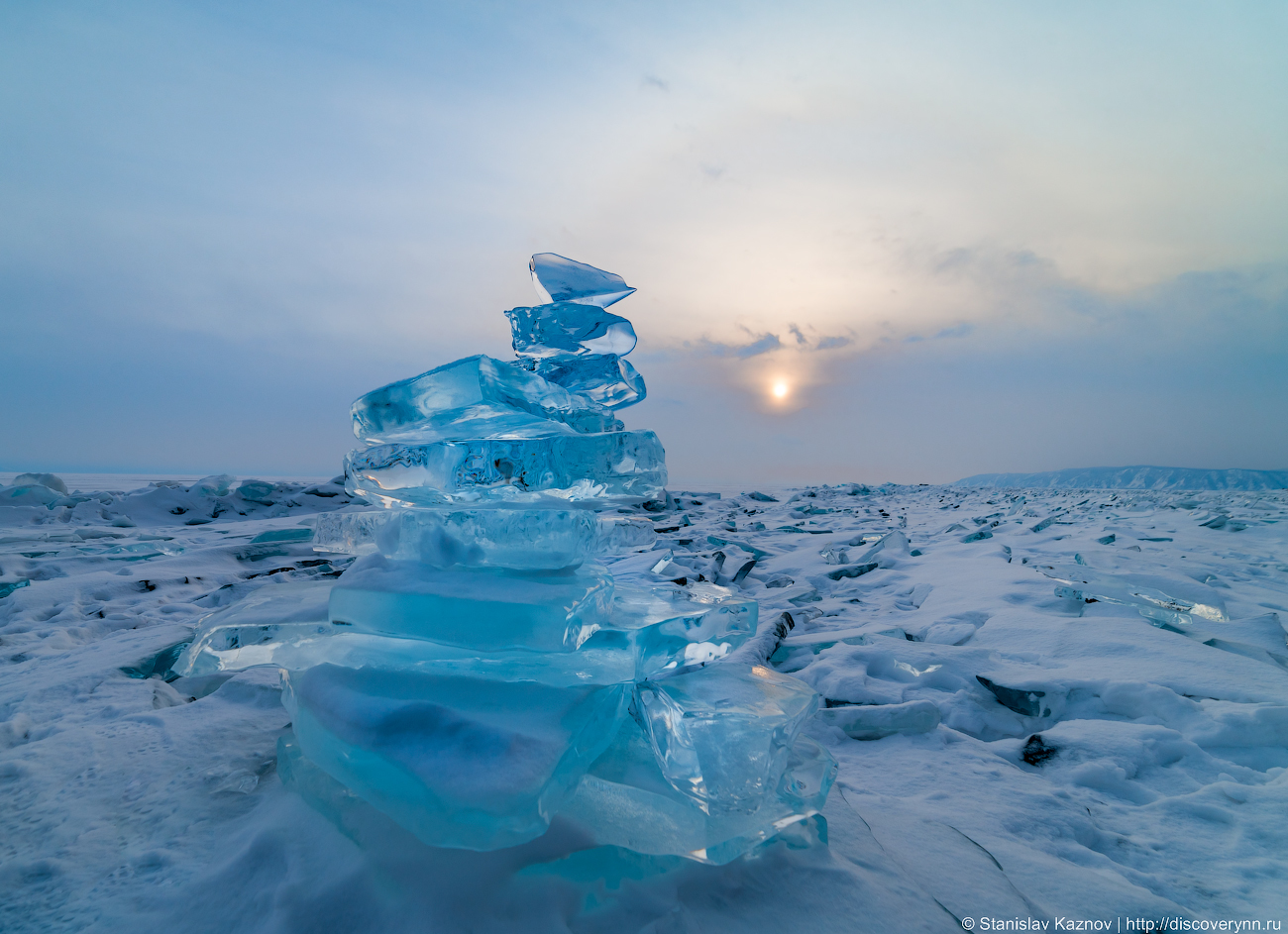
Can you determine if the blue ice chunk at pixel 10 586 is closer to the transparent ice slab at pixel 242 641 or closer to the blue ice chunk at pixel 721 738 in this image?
the transparent ice slab at pixel 242 641

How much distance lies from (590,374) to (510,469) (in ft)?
1.53

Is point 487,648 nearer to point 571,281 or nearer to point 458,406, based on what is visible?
point 458,406

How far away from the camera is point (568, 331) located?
1.55 metres

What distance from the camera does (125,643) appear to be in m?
2.07

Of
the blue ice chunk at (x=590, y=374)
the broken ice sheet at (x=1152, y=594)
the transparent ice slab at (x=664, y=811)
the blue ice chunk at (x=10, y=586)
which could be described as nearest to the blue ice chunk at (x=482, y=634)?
the transparent ice slab at (x=664, y=811)

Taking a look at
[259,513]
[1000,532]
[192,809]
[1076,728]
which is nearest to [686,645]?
[192,809]

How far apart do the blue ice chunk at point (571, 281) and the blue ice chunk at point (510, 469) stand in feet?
1.61

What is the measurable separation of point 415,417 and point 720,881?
1185 mm

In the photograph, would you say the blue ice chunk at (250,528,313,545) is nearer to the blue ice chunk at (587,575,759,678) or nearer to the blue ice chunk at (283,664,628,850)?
the blue ice chunk at (283,664,628,850)

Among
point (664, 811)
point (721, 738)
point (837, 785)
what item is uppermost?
point (721, 738)

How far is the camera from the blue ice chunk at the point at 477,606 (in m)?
1.10

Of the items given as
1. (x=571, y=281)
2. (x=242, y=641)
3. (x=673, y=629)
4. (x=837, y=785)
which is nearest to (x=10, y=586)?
(x=242, y=641)

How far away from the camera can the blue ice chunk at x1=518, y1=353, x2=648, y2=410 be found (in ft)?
5.29

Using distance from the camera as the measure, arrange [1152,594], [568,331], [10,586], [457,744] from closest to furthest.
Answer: [457,744] < [568,331] < [1152,594] < [10,586]
